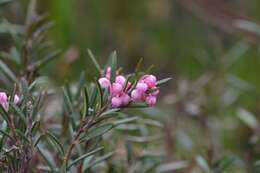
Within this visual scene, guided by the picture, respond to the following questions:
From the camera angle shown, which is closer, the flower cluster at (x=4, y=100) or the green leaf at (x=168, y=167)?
the flower cluster at (x=4, y=100)

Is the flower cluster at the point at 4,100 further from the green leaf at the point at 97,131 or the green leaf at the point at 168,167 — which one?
the green leaf at the point at 168,167

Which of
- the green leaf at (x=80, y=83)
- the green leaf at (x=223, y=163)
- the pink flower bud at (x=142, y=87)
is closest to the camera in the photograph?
the pink flower bud at (x=142, y=87)

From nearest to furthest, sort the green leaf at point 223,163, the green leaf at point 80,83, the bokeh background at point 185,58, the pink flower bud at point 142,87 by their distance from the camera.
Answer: the pink flower bud at point 142,87 < the green leaf at point 80,83 < the green leaf at point 223,163 < the bokeh background at point 185,58

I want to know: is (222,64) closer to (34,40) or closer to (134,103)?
(34,40)

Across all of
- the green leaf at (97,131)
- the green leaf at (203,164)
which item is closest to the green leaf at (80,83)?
the green leaf at (97,131)

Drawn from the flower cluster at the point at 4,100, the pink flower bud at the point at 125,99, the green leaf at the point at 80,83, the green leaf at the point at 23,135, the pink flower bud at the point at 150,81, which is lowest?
the green leaf at the point at 80,83

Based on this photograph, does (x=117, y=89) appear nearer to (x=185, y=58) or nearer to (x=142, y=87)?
(x=142, y=87)

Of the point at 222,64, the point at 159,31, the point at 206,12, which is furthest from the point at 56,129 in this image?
the point at 159,31

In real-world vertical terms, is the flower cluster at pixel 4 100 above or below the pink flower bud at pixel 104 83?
above
